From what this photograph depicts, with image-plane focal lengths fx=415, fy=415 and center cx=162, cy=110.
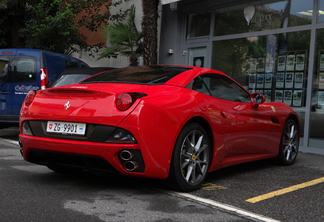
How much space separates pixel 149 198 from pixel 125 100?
908 millimetres

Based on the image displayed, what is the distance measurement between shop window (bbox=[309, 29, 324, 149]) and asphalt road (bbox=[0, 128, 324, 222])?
10.3ft

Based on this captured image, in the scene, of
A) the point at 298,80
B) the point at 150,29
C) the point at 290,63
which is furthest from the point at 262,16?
the point at 150,29

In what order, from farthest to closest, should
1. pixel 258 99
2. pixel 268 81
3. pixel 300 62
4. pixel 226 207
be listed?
pixel 268 81 → pixel 300 62 → pixel 258 99 → pixel 226 207

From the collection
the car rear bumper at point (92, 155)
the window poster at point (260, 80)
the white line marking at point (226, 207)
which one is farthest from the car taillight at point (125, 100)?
the window poster at point (260, 80)

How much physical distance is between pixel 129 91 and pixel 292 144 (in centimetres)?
336

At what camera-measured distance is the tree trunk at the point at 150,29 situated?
35.4 feet

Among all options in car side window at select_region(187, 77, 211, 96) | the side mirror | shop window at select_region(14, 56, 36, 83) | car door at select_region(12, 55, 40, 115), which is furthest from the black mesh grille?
shop window at select_region(14, 56, 36, 83)

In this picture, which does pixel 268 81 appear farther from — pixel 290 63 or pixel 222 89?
pixel 222 89

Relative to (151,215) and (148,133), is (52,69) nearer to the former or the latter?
(148,133)

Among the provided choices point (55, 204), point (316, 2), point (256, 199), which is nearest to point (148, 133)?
point (55, 204)

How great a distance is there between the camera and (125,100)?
3.61 meters

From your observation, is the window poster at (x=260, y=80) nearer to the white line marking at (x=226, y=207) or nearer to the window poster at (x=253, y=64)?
the window poster at (x=253, y=64)

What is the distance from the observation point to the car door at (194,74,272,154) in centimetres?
450

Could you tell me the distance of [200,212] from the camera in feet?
11.0
